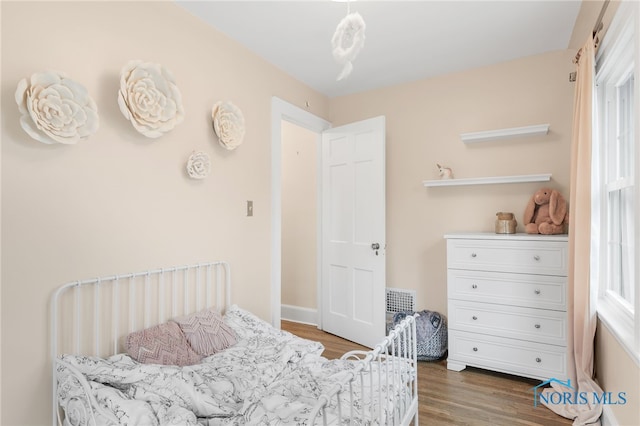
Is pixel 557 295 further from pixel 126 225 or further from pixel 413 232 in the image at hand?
pixel 126 225

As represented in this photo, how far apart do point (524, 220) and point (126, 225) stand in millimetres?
2945

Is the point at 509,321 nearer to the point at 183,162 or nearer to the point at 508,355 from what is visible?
the point at 508,355

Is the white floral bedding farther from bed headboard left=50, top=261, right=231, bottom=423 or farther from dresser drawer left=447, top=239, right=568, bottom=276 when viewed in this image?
dresser drawer left=447, top=239, right=568, bottom=276

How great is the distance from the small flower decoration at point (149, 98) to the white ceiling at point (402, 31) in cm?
68

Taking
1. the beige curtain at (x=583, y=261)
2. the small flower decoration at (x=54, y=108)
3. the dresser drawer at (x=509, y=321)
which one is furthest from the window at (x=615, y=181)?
the small flower decoration at (x=54, y=108)

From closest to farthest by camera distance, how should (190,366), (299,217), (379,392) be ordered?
(379,392), (190,366), (299,217)

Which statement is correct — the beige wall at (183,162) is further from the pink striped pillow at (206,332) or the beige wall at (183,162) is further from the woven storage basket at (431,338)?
the pink striped pillow at (206,332)

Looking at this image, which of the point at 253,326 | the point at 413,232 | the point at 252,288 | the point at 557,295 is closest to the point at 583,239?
the point at 557,295

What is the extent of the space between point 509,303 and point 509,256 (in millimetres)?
362

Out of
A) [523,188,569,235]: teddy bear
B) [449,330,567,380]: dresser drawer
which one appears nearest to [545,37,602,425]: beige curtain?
[449,330,567,380]: dresser drawer

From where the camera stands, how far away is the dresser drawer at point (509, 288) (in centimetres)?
256

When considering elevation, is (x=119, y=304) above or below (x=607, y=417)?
above

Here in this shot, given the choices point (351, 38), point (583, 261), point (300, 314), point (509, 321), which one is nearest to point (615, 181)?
point (583, 261)

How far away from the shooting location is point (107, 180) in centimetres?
190
